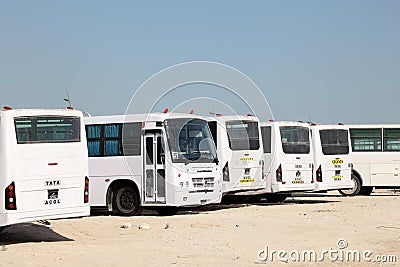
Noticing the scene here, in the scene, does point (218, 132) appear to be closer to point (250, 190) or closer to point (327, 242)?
point (250, 190)

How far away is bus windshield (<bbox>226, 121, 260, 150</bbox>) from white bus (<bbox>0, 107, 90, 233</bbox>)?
339 inches

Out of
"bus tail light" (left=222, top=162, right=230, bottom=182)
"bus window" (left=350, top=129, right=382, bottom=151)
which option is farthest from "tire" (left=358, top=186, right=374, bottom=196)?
"bus tail light" (left=222, top=162, right=230, bottom=182)

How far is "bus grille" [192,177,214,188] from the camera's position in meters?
19.7

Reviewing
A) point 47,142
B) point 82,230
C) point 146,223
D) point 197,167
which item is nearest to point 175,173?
point 197,167

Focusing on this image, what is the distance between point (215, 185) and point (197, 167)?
3.14 ft

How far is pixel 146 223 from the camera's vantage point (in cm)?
1784

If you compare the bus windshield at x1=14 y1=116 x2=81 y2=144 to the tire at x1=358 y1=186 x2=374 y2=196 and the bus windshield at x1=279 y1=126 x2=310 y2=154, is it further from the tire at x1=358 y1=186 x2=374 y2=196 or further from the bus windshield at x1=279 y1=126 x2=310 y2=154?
the tire at x1=358 y1=186 x2=374 y2=196

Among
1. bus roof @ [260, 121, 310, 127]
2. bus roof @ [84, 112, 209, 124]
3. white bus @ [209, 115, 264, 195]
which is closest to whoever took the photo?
bus roof @ [84, 112, 209, 124]

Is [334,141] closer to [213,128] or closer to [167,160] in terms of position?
[213,128]

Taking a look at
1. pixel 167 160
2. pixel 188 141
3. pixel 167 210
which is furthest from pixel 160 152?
pixel 167 210

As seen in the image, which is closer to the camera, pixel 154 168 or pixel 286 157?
pixel 154 168

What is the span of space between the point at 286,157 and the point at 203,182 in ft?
17.7

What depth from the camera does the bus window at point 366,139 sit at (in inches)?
1161

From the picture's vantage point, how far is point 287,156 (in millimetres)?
24484
